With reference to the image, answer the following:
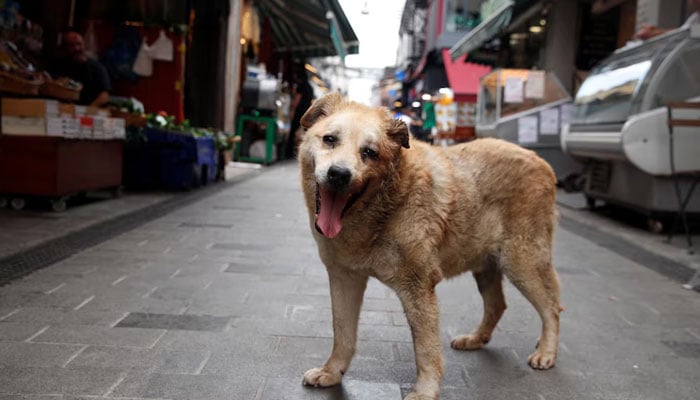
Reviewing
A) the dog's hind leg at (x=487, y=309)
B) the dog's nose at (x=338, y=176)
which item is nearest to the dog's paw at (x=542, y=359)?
the dog's hind leg at (x=487, y=309)

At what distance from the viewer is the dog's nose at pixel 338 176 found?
2.38m

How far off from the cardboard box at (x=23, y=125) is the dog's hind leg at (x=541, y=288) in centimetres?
593

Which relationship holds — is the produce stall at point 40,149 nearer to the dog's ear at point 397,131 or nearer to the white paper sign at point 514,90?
the dog's ear at point 397,131

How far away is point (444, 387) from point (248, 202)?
7.12 meters

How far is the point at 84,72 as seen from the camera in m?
8.72

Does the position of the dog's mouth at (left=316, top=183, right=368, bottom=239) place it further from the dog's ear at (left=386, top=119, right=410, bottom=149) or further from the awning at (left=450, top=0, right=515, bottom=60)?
the awning at (left=450, top=0, right=515, bottom=60)

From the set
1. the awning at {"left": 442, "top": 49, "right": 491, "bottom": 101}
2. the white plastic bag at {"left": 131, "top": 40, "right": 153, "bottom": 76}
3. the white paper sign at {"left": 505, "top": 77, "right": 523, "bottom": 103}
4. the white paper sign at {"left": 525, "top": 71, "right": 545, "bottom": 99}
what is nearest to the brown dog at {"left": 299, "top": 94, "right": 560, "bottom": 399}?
the white plastic bag at {"left": 131, "top": 40, "right": 153, "bottom": 76}

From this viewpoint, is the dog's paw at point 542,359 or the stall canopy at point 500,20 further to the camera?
the stall canopy at point 500,20

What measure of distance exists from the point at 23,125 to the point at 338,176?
6053mm

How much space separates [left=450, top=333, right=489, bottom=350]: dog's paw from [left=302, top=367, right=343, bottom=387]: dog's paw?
0.95 meters

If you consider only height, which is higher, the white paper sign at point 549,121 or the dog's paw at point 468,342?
the white paper sign at point 549,121

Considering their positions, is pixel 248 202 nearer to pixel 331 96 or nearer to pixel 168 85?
pixel 168 85

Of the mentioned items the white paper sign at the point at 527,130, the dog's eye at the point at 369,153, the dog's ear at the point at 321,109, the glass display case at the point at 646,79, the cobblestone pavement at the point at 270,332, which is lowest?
the cobblestone pavement at the point at 270,332

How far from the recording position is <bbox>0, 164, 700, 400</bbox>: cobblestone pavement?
296 cm
